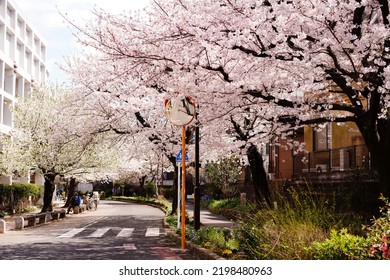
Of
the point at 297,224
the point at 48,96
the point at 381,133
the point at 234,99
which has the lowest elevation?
the point at 297,224

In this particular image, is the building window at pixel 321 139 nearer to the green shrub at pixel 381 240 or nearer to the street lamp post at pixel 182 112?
the street lamp post at pixel 182 112

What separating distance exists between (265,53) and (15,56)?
32788 mm

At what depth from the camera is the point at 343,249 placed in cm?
734

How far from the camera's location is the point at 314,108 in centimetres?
1287

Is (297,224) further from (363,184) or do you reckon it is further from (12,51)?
(12,51)

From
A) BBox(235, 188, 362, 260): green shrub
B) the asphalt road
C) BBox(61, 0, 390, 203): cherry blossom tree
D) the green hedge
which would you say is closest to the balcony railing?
BBox(61, 0, 390, 203): cherry blossom tree

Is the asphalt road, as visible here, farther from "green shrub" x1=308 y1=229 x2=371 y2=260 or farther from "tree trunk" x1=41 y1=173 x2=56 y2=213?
"tree trunk" x1=41 y1=173 x2=56 y2=213

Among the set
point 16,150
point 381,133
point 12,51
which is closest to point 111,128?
point 16,150

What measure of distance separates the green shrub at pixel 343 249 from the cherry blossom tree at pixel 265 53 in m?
3.77

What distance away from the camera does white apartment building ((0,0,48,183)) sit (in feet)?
117

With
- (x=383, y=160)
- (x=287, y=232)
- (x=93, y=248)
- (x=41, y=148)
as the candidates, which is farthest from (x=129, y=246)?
(x=41, y=148)

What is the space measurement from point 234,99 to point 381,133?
3666mm

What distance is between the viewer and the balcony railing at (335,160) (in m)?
18.4

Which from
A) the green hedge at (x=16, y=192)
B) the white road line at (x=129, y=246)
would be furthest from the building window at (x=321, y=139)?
the green hedge at (x=16, y=192)
